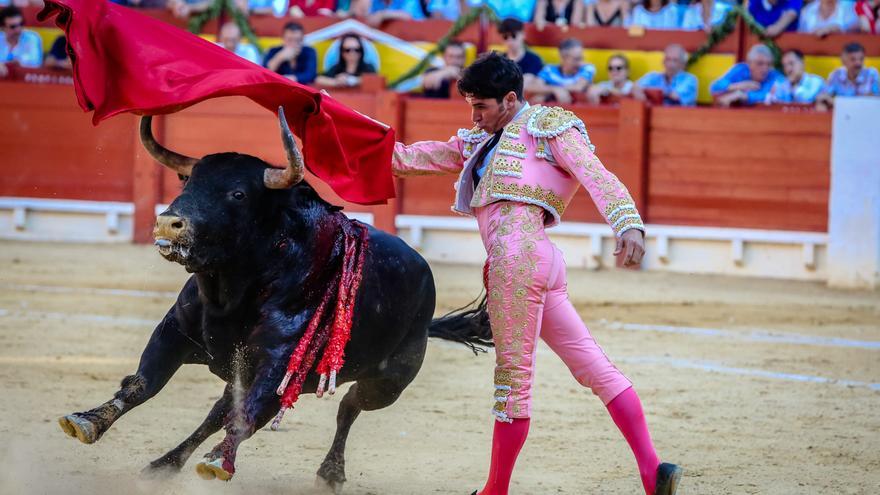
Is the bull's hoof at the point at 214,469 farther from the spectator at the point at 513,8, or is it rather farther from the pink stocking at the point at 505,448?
the spectator at the point at 513,8

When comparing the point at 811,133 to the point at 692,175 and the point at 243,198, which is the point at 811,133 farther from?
the point at 243,198

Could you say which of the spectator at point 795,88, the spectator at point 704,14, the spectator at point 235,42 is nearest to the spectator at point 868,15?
the spectator at point 795,88

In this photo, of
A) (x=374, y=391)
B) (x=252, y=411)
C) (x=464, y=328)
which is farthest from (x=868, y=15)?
(x=252, y=411)

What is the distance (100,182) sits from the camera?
33.4 ft

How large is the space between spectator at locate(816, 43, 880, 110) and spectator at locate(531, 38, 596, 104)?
5.14ft

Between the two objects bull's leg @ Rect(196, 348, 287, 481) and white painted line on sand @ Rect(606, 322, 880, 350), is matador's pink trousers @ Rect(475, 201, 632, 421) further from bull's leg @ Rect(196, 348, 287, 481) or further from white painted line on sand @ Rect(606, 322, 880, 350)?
white painted line on sand @ Rect(606, 322, 880, 350)

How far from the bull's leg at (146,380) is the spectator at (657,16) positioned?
21.0 feet

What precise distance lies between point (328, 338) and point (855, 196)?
602 cm

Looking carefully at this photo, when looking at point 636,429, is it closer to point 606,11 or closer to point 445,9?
point 606,11

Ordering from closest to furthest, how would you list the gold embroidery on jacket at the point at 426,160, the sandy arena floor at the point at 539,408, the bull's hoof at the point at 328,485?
the gold embroidery on jacket at the point at 426,160, the bull's hoof at the point at 328,485, the sandy arena floor at the point at 539,408

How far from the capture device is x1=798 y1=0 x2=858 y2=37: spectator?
872 cm

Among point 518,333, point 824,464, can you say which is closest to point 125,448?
point 518,333

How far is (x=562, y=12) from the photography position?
30.7 feet

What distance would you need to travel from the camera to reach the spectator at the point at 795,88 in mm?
8727
